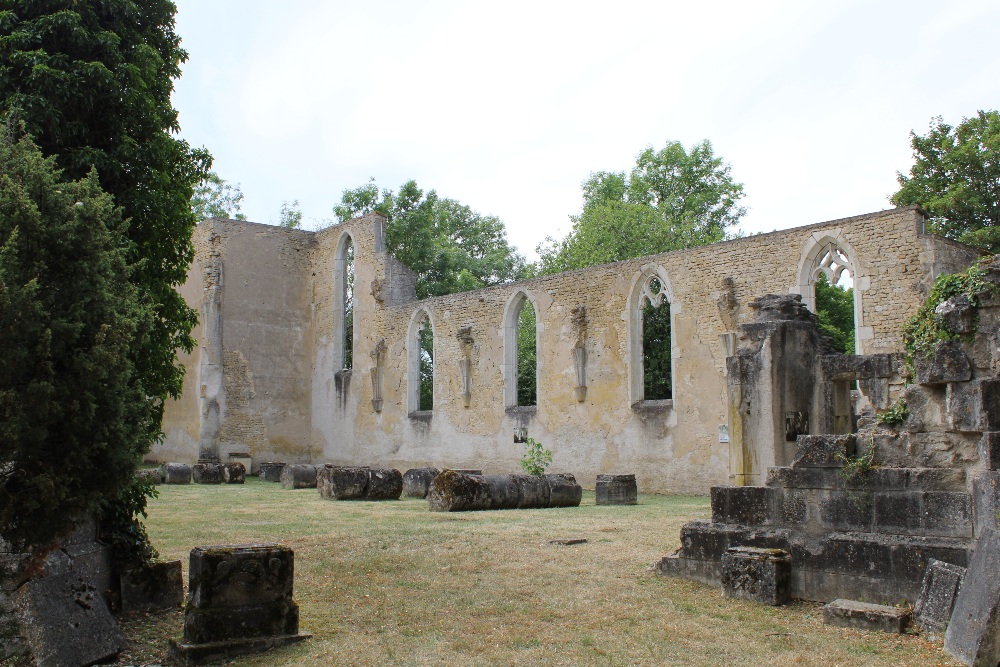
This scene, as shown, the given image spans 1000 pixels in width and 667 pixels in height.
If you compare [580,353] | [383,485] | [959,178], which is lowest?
[383,485]

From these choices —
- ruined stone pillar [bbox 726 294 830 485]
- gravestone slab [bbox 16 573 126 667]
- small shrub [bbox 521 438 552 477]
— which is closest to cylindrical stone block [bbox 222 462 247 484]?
small shrub [bbox 521 438 552 477]

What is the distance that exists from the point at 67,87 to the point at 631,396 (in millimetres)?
12460

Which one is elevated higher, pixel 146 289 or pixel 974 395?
pixel 146 289

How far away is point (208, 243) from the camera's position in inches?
966

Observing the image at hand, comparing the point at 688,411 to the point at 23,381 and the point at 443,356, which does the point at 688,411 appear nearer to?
the point at 443,356

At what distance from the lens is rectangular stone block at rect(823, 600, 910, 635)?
190 inches

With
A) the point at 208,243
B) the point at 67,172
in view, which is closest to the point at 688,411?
the point at 67,172

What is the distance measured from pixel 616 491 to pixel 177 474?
33.2ft

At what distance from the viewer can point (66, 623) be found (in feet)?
14.5

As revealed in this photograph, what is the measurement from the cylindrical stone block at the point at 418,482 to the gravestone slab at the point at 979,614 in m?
10.8

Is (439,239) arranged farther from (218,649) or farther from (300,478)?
(218,649)

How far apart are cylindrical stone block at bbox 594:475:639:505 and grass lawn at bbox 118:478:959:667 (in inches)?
149

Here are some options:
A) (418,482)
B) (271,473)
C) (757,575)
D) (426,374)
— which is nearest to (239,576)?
(757,575)

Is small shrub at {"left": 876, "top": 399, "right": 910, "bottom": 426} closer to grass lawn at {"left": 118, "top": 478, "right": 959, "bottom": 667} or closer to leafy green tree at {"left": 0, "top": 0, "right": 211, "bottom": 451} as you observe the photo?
grass lawn at {"left": 118, "top": 478, "right": 959, "bottom": 667}
